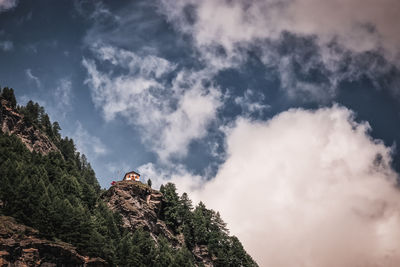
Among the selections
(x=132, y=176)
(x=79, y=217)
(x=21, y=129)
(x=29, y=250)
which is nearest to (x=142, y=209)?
(x=132, y=176)

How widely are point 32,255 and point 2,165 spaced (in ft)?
72.5

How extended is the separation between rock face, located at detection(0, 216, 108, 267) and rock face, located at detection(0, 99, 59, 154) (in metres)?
56.6

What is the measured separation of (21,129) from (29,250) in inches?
2637

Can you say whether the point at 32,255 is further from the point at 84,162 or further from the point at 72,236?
the point at 84,162

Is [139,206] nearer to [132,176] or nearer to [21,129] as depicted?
Result: [132,176]

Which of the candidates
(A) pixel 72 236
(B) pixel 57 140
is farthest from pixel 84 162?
(A) pixel 72 236

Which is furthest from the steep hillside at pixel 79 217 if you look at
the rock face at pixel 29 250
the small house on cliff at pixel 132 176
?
the small house on cliff at pixel 132 176

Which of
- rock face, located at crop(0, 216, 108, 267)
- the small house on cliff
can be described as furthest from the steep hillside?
the small house on cliff

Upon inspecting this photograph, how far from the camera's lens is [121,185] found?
3403 inches

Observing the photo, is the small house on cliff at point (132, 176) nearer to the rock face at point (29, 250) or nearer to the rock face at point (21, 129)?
the rock face at point (21, 129)

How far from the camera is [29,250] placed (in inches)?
1534

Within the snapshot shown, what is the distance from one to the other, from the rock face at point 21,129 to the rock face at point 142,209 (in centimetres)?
2965

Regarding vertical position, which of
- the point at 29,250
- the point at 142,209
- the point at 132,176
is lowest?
the point at 29,250

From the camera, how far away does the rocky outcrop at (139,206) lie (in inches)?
3054
